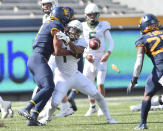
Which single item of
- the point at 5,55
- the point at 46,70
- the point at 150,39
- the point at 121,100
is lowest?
the point at 121,100

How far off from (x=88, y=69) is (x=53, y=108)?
8.13 ft

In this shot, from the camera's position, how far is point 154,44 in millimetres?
7016

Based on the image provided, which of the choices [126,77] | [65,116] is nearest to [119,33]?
[126,77]

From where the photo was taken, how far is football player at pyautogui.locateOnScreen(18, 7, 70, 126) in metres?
7.37

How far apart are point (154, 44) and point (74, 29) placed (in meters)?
1.22

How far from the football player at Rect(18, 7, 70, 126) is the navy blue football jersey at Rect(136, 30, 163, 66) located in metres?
1.15

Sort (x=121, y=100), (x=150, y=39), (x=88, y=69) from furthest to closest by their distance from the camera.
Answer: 1. (x=121, y=100)
2. (x=88, y=69)
3. (x=150, y=39)

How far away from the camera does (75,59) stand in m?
→ 7.66

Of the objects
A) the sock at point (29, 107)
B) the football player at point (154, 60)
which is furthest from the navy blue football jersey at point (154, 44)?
the sock at point (29, 107)

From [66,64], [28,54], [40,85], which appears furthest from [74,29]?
[28,54]

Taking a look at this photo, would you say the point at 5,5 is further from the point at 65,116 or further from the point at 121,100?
the point at 65,116

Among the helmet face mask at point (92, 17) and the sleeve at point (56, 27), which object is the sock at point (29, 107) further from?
the helmet face mask at point (92, 17)

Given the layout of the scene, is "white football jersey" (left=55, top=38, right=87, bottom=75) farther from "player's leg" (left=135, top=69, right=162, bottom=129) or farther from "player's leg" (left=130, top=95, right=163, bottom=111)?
"player's leg" (left=130, top=95, right=163, bottom=111)

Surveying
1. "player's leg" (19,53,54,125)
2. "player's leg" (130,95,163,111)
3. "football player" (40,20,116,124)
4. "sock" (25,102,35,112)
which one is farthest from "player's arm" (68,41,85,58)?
"player's leg" (130,95,163,111)
